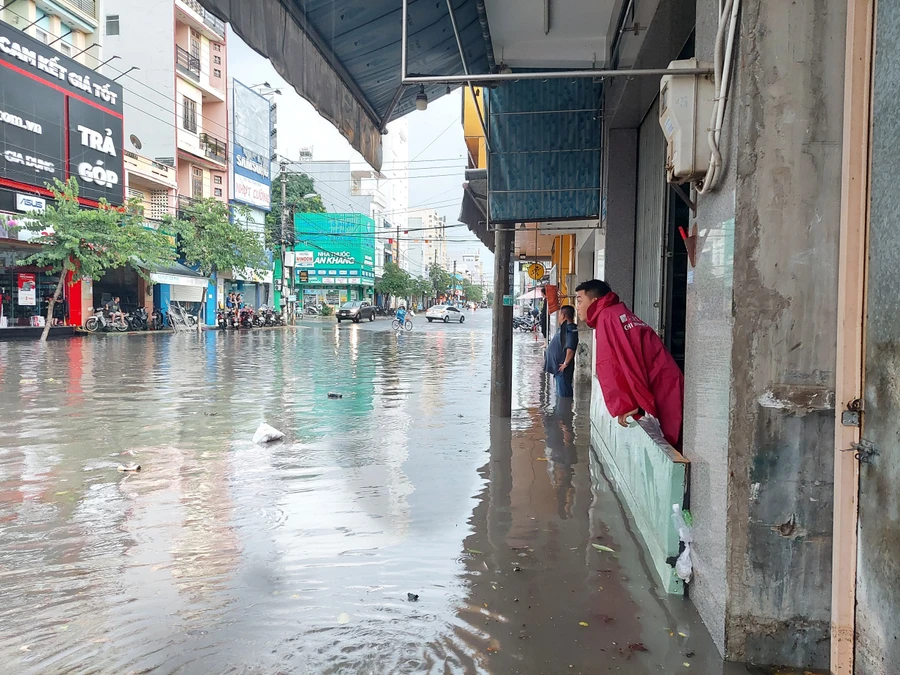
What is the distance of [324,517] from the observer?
4.54 meters

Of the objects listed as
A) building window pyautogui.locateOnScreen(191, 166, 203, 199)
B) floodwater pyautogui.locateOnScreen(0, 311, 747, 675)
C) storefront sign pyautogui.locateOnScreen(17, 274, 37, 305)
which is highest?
building window pyautogui.locateOnScreen(191, 166, 203, 199)

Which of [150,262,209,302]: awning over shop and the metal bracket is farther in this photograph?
[150,262,209,302]: awning over shop

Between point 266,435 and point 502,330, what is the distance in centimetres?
331

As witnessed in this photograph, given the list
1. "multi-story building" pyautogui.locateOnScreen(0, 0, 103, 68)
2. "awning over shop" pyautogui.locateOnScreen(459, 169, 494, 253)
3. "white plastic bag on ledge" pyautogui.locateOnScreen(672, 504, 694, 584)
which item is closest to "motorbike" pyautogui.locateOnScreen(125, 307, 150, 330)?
"multi-story building" pyautogui.locateOnScreen(0, 0, 103, 68)

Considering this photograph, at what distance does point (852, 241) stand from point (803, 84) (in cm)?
65

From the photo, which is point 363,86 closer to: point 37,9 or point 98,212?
point 98,212

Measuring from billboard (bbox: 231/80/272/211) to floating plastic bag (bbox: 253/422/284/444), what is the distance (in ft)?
124

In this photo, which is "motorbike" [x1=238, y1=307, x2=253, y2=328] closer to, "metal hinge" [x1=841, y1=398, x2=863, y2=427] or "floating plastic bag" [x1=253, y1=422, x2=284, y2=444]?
"floating plastic bag" [x1=253, y1=422, x2=284, y2=444]

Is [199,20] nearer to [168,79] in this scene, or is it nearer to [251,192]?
[168,79]

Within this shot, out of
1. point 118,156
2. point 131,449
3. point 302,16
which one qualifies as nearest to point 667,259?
point 302,16

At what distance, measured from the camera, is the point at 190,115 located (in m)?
37.2

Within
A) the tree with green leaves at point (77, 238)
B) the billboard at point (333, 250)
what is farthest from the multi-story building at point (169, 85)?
the billboard at point (333, 250)

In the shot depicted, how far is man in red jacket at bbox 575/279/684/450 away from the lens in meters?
3.72

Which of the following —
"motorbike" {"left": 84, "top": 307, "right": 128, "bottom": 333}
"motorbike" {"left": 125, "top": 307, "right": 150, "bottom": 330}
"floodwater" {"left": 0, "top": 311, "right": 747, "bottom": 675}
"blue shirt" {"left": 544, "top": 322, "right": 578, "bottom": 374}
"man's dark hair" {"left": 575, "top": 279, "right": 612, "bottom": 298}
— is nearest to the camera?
"floodwater" {"left": 0, "top": 311, "right": 747, "bottom": 675}
